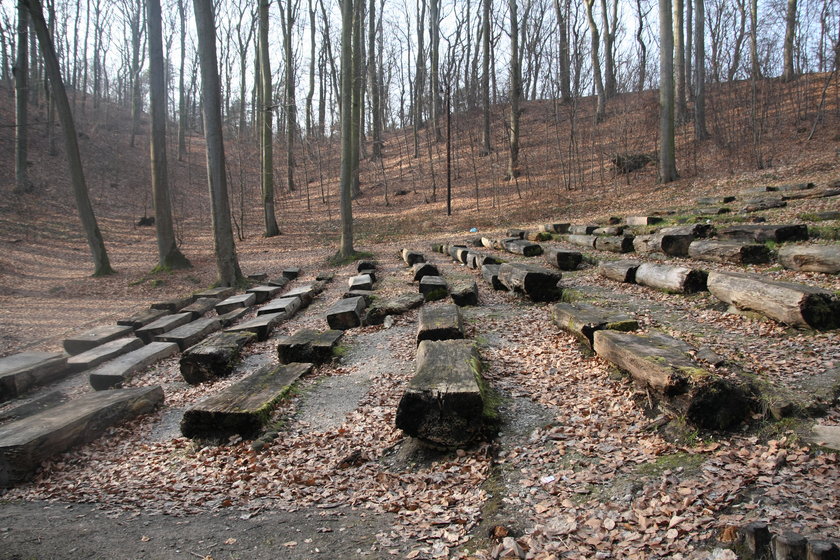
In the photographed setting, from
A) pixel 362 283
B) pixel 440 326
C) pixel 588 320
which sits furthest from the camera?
pixel 362 283

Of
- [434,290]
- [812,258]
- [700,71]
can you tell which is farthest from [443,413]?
[700,71]

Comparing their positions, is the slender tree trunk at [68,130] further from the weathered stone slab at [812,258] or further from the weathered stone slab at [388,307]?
the weathered stone slab at [812,258]

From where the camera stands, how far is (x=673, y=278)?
247 inches

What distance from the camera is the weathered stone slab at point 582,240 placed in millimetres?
10461

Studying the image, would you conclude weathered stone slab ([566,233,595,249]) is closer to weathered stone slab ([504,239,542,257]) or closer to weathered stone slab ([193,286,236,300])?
weathered stone slab ([504,239,542,257])

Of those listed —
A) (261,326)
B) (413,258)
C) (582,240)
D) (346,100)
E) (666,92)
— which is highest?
(666,92)

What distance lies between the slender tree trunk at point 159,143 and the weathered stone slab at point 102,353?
5.95 m

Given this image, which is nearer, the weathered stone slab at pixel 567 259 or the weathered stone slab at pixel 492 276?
the weathered stone slab at pixel 492 276

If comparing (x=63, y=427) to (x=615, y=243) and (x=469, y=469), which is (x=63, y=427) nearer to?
(x=469, y=469)

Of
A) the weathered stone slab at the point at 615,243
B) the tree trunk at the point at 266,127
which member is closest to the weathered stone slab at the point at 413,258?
the weathered stone slab at the point at 615,243

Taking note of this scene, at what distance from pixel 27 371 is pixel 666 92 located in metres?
18.5

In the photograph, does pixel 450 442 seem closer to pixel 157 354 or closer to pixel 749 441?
pixel 749 441

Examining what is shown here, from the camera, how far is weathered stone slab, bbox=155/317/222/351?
679cm

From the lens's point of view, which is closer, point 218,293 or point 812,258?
point 812,258
